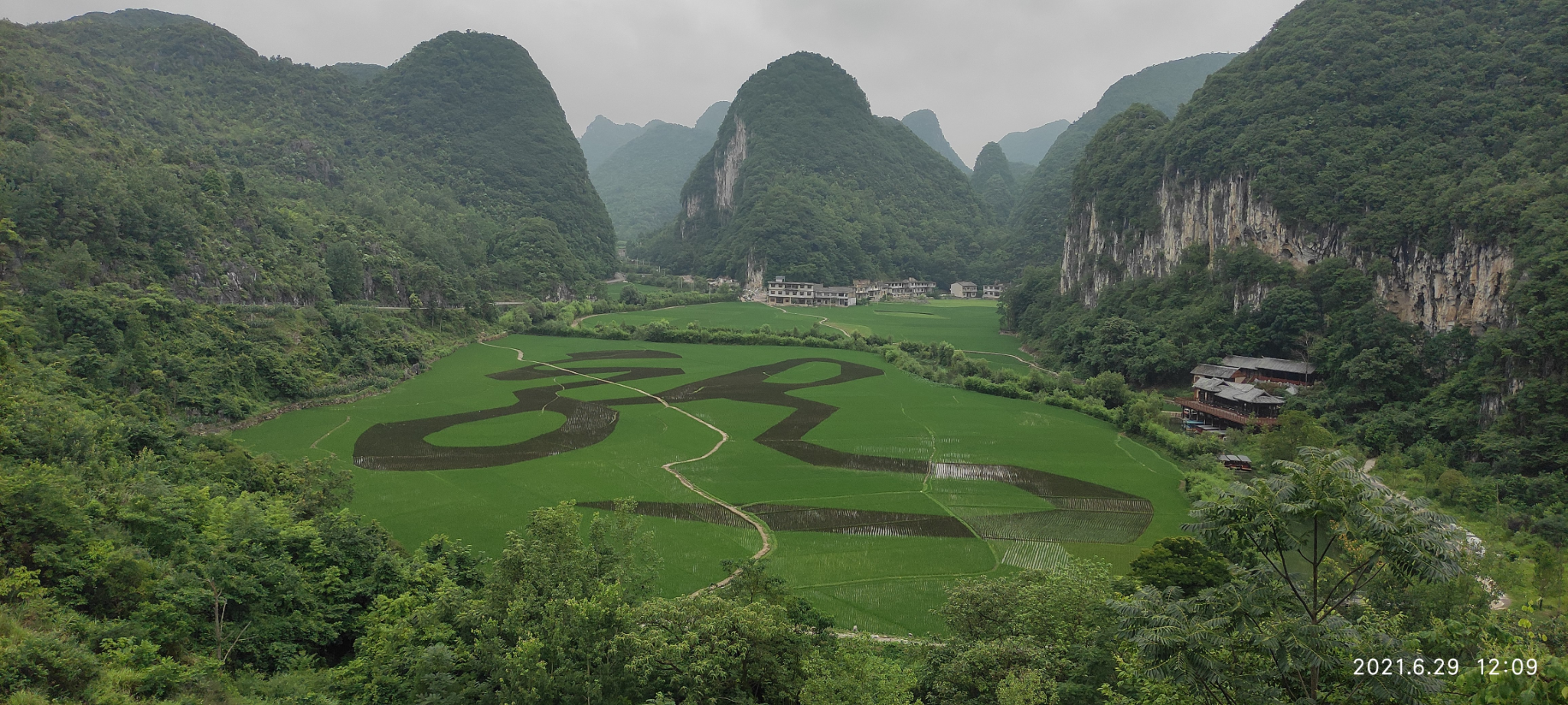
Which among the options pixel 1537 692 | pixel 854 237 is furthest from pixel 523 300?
pixel 1537 692

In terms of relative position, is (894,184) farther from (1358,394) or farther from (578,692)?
(578,692)

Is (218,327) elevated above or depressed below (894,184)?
below

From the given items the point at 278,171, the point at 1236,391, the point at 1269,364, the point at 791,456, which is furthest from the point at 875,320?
the point at 278,171

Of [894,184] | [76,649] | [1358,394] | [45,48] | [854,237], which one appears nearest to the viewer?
[76,649]

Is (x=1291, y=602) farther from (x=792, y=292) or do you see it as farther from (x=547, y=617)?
(x=792, y=292)

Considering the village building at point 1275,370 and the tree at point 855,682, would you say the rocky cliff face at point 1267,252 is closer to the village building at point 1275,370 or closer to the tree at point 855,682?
the village building at point 1275,370

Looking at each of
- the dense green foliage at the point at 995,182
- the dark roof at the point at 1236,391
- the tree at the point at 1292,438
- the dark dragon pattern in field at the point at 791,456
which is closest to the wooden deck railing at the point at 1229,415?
the dark roof at the point at 1236,391
